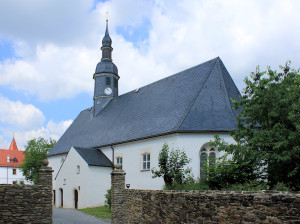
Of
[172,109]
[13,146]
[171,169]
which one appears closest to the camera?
[171,169]

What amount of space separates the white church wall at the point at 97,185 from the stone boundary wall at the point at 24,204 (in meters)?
14.6

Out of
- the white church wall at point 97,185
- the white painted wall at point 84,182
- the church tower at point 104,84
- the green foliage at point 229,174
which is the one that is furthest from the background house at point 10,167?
the green foliage at point 229,174

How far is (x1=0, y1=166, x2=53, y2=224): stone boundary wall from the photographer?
28.9ft

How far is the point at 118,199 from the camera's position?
527 inches

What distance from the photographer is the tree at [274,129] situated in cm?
1195

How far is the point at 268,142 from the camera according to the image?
12.4m

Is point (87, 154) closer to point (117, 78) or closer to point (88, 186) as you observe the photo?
point (88, 186)

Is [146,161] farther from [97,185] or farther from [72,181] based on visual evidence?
[72,181]

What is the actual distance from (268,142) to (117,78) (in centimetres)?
2453

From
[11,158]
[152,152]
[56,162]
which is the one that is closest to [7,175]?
[11,158]

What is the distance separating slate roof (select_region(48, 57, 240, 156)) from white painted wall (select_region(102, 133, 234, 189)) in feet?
1.62

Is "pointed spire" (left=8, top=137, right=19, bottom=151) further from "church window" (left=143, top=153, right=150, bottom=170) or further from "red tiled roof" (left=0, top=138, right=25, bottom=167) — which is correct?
"church window" (left=143, top=153, right=150, bottom=170)

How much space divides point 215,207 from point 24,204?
600cm

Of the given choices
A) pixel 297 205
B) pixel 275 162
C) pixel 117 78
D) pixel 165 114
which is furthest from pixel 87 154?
pixel 297 205
